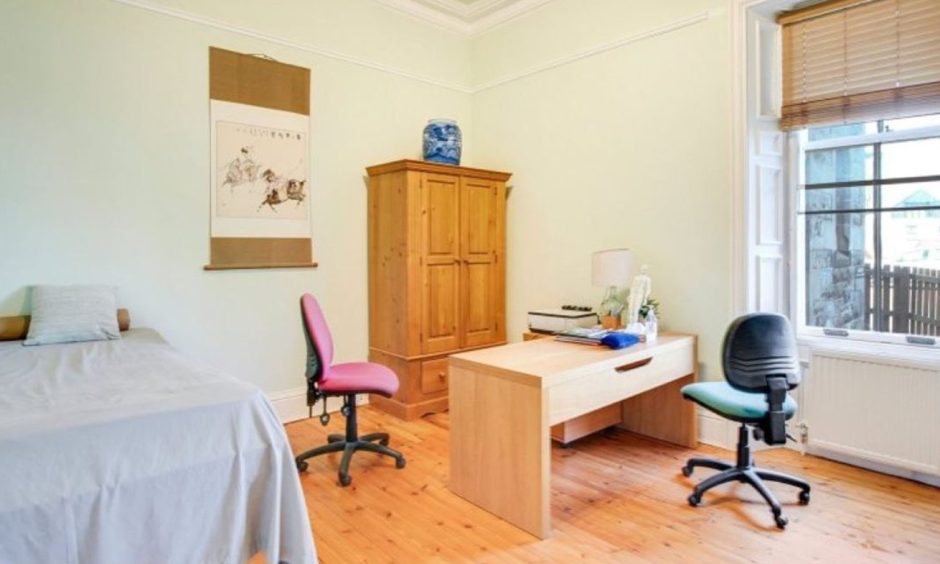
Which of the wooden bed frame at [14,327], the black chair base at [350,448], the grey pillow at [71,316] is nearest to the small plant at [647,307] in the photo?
the black chair base at [350,448]

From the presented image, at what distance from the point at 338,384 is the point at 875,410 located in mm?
2722

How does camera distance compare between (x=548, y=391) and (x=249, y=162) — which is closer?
(x=548, y=391)

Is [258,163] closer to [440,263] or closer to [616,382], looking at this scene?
[440,263]

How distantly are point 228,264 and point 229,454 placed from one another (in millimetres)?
2046

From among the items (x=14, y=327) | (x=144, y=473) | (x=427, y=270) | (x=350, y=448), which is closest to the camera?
(x=144, y=473)

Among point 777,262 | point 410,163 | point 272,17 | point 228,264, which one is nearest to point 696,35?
point 777,262

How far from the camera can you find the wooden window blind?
8.70 feet

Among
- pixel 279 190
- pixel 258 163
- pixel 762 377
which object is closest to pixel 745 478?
pixel 762 377

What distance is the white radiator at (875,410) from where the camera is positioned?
8.48 feet

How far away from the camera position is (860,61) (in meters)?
2.83

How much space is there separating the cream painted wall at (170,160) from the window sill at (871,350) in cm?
289

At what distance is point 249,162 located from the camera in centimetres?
347

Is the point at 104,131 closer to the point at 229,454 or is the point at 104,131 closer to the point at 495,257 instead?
the point at 229,454

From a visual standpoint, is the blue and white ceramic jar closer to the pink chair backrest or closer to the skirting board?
the pink chair backrest
